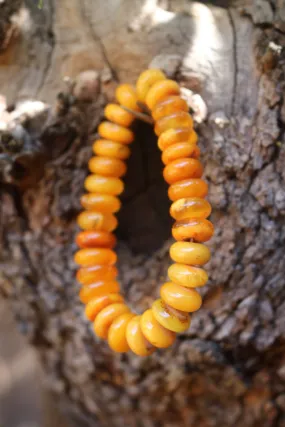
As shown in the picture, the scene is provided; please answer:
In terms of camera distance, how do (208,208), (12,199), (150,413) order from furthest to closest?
(150,413) < (12,199) < (208,208)

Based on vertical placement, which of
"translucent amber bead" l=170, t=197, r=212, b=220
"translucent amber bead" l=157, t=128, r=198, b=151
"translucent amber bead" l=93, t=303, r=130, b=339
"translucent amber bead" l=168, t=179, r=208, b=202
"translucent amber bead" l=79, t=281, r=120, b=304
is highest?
"translucent amber bead" l=157, t=128, r=198, b=151

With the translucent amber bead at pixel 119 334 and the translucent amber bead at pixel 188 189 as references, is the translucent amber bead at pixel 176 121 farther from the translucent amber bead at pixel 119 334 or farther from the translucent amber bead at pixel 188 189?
the translucent amber bead at pixel 119 334

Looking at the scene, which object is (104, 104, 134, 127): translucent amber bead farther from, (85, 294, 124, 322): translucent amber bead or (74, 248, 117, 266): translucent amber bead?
(85, 294, 124, 322): translucent amber bead

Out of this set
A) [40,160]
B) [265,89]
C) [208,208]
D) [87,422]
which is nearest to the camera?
[208,208]

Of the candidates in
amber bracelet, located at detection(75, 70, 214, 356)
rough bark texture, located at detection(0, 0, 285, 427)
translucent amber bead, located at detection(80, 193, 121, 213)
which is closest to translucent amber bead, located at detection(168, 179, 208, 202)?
amber bracelet, located at detection(75, 70, 214, 356)

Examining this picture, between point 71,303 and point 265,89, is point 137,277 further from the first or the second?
point 265,89

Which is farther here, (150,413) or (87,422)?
(87,422)

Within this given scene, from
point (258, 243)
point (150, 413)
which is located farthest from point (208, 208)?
point (150, 413)
